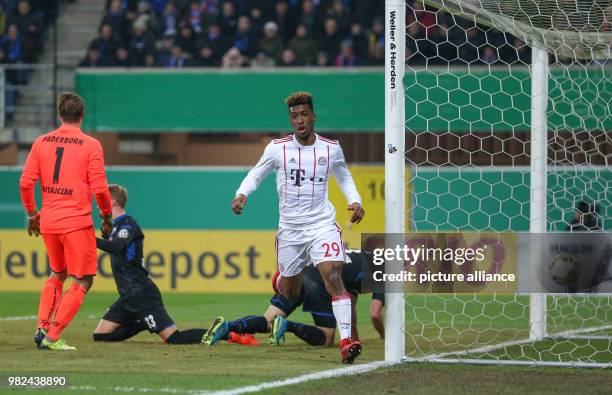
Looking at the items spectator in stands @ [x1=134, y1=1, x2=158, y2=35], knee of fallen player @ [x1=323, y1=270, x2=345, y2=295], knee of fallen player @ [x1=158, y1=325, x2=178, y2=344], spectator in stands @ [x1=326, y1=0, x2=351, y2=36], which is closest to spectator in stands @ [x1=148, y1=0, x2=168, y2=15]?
spectator in stands @ [x1=134, y1=1, x2=158, y2=35]

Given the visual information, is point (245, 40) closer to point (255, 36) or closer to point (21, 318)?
point (255, 36)

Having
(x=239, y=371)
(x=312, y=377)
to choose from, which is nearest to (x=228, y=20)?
(x=239, y=371)

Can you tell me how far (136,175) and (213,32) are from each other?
3.85 metres

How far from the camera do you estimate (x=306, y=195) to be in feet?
31.9

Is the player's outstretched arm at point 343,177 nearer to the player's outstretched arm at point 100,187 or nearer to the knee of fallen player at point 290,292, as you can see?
the knee of fallen player at point 290,292

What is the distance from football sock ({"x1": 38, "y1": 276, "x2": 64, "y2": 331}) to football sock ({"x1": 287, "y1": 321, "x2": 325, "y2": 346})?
6.80 ft

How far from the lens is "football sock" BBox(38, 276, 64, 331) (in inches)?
399

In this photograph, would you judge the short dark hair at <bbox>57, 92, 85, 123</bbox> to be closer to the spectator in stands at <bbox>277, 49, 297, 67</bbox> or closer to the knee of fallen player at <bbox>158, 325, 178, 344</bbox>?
the knee of fallen player at <bbox>158, 325, 178, 344</bbox>

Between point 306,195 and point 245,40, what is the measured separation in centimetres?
1478

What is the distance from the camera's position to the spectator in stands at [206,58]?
23797 millimetres

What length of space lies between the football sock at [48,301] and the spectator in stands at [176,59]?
14087 mm

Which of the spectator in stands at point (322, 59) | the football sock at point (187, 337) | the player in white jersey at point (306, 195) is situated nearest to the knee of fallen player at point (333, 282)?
the player in white jersey at point (306, 195)


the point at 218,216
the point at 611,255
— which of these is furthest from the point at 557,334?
the point at 218,216

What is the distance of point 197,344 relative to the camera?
1088cm
